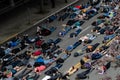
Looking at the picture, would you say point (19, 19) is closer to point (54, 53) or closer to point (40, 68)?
point (54, 53)

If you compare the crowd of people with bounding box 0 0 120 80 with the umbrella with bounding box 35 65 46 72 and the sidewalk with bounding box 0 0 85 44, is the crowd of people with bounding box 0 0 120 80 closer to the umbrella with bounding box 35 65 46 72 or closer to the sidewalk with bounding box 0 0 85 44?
the umbrella with bounding box 35 65 46 72

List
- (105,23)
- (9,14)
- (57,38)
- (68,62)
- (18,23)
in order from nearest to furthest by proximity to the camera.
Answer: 1. (68,62)
2. (57,38)
3. (105,23)
4. (18,23)
5. (9,14)

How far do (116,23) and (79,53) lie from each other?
17.0 ft

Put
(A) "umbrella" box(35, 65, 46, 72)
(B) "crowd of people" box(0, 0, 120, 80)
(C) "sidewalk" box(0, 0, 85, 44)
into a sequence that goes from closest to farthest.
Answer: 1. (B) "crowd of people" box(0, 0, 120, 80)
2. (A) "umbrella" box(35, 65, 46, 72)
3. (C) "sidewalk" box(0, 0, 85, 44)

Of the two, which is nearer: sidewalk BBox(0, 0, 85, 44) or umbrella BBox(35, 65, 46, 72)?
umbrella BBox(35, 65, 46, 72)

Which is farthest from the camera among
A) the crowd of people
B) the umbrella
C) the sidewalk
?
the sidewalk

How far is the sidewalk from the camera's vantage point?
24.0 m

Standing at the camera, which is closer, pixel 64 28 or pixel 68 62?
pixel 68 62

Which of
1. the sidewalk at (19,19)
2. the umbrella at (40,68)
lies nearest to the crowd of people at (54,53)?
the umbrella at (40,68)

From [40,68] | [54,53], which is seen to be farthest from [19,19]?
[40,68]

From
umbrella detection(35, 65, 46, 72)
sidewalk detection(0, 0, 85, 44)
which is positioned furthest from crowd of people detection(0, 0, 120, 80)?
sidewalk detection(0, 0, 85, 44)

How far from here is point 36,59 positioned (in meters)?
19.7

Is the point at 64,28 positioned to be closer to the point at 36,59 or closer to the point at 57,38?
the point at 57,38

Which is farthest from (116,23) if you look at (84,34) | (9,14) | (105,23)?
(9,14)
